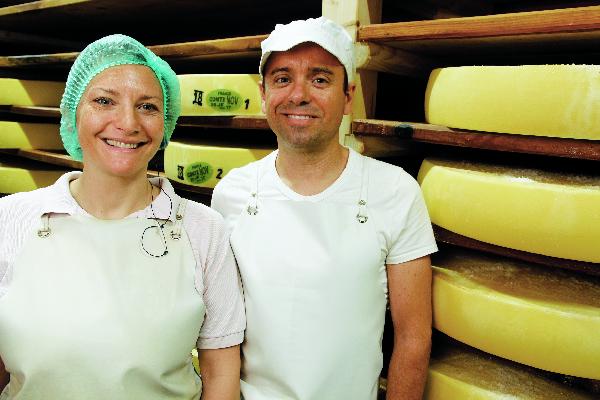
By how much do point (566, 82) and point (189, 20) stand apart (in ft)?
5.80

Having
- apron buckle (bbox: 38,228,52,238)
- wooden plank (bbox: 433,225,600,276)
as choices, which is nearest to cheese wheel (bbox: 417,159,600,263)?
wooden plank (bbox: 433,225,600,276)

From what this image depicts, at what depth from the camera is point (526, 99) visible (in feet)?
3.14

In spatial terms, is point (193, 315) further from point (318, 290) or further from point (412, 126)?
point (412, 126)

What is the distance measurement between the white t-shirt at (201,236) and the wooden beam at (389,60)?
0.61 metres

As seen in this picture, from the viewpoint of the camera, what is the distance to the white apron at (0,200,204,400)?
86 centimetres

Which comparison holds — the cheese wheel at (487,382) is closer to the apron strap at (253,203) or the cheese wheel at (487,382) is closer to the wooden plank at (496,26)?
the apron strap at (253,203)

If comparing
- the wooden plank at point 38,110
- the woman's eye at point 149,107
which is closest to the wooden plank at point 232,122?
the woman's eye at point 149,107

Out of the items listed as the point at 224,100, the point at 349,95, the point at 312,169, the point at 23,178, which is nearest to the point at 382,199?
the point at 312,169

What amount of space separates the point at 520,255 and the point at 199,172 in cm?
106

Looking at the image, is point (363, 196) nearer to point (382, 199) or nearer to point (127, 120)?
point (382, 199)

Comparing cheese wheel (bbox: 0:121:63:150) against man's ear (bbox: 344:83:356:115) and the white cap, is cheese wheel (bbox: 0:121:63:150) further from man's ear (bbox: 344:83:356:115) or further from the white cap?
man's ear (bbox: 344:83:356:115)

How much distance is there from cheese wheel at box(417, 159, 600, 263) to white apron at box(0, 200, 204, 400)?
64 cm

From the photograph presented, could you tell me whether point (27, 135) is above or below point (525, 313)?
above

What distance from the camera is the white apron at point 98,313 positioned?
0.86m
